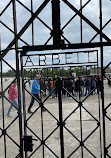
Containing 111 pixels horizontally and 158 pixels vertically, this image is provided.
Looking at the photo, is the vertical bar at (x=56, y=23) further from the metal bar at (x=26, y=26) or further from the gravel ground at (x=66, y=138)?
the gravel ground at (x=66, y=138)

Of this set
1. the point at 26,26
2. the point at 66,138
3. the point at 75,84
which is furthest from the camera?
the point at 75,84

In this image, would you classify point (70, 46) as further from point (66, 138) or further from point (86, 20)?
point (66, 138)

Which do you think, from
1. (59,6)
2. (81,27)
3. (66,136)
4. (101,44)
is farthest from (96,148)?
(59,6)

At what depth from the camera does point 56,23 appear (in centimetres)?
269

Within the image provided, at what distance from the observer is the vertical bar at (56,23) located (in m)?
2.65

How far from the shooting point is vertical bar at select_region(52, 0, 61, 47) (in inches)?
104

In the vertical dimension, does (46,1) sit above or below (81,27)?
above

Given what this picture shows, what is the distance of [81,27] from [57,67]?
776mm

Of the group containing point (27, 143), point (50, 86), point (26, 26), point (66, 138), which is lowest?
point (66, 138)

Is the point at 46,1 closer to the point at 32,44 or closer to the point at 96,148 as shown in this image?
the point at 32,44

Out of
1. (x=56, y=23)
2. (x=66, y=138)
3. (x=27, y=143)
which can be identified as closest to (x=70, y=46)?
(x=56, y=23)

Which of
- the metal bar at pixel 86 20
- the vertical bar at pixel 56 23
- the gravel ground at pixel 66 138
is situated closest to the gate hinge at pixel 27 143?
the gravel ground at pixel 66 138

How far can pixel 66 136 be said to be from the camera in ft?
16.1

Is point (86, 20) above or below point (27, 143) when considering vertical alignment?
above
